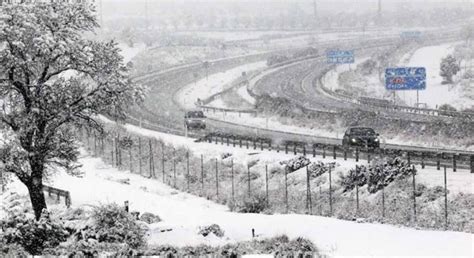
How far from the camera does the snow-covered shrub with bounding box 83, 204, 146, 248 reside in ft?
95.2

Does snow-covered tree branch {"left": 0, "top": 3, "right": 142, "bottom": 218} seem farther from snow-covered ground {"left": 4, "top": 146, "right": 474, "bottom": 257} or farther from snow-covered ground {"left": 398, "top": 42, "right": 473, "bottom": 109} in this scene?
snow-covered ground {"left": 398, "top": 42, "right": 473, "bottom": 109}

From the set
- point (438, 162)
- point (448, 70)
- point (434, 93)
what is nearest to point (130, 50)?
point (448, 70)

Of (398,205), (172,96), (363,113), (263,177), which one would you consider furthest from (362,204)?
(172,96)

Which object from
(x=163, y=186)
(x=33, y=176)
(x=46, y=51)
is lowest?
(x=163, y=186)

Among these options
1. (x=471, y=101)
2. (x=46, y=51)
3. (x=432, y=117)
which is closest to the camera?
(x=46, y=51)

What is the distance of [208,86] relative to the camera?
13650 centimetres

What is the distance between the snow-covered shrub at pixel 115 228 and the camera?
29022 mm

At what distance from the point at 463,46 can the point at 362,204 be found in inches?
5239

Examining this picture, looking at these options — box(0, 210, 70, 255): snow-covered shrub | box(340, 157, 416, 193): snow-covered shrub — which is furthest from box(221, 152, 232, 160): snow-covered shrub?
box(0, 210, 70, 255): snow-covered shrub

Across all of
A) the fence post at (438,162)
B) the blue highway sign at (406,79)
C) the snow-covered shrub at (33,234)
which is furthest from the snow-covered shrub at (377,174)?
the blue highway sign at (406,79)

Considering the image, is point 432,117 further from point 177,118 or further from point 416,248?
point 416,248

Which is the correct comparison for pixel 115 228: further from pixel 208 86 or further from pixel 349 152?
pixel 208 86

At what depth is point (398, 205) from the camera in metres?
41.0

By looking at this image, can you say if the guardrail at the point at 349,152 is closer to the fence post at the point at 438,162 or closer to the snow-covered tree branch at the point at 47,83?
the fence post at the point at 438,162
